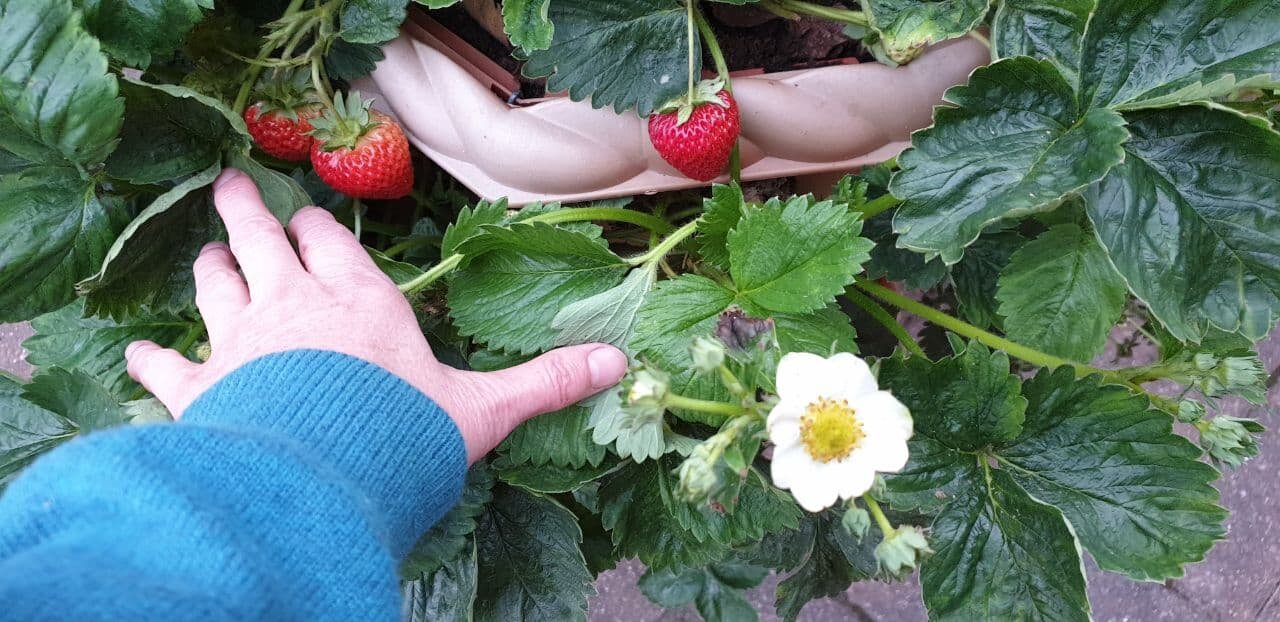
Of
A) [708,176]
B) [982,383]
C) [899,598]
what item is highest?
[708,176]

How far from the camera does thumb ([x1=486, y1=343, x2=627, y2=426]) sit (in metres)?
0.70

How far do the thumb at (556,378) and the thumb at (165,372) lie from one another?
0.24m

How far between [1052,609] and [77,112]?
33.2 inches

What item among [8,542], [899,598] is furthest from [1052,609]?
[8,542]

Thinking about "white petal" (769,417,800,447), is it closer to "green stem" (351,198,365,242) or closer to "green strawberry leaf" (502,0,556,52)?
"green strawberry leaf" (502,0,556,52)

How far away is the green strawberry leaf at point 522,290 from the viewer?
774 mm

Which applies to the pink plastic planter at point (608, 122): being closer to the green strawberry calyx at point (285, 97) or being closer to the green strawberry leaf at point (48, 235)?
the green strawberry calyx at point (285, 97)

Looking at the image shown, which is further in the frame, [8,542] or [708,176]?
[708,176]

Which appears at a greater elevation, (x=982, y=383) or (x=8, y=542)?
(x=8, y=542)

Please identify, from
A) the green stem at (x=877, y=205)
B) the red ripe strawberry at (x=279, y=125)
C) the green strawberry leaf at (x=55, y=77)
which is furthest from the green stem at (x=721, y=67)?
the green strawberry leaf at (x=55, y=77)

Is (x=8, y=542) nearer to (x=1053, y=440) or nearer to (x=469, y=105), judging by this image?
(x=469, y=105)

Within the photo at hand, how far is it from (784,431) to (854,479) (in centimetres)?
5

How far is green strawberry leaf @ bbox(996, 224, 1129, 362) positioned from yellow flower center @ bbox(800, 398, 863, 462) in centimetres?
35

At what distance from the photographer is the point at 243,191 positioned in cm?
77
